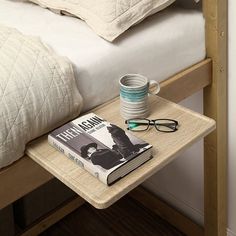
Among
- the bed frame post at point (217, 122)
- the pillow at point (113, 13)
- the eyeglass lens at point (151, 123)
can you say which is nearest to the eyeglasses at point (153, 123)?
the eyeglass lens at point (151, 123)

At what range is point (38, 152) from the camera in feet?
2.75

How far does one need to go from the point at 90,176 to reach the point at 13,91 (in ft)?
0.70

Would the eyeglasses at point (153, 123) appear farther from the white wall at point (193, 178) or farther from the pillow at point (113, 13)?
the white wall at point (193, 178)

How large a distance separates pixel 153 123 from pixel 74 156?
19 centimetres

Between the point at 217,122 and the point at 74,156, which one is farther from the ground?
the point at 74,156

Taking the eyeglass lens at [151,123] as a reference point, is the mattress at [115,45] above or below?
above

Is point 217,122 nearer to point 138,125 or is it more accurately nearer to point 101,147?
point 138,125

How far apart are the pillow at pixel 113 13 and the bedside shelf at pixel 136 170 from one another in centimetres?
17

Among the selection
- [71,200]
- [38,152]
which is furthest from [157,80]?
[71,200]

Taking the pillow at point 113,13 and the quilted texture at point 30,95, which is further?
the pillow at point 113,13

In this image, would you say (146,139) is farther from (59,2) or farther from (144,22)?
(59,2)

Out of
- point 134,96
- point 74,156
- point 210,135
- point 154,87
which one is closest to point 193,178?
point 210,135

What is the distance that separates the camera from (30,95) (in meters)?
0.82

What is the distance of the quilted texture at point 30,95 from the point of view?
2.63 feet
